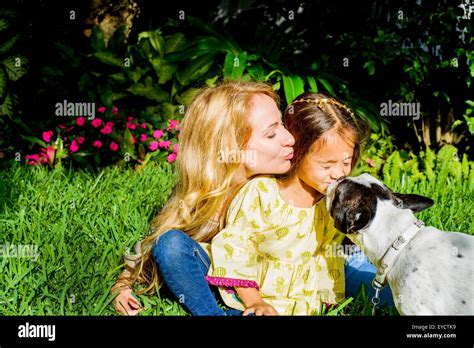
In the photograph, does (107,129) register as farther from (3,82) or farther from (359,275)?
(359,275)

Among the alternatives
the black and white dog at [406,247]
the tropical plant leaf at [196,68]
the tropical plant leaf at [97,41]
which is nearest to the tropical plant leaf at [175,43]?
the tropical plant leaf at [196,68]

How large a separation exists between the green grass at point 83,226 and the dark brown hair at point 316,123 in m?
0.81

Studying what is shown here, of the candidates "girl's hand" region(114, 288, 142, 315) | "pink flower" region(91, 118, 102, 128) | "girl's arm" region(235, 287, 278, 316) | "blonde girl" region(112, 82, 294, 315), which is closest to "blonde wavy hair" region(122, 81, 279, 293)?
"blonde girl" region(112, 82, 294, 315)

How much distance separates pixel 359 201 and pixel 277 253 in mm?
625

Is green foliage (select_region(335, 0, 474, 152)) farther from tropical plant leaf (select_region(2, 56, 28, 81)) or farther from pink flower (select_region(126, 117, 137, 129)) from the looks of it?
tropical plant leaf (select_region(2, 56, 28, 81))

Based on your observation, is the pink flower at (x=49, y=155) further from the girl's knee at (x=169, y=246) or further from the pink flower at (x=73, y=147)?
the girl's knee at (x=169, y=246)

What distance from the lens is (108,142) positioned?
225 inches

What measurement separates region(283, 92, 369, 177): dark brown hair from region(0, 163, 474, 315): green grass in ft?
2.66

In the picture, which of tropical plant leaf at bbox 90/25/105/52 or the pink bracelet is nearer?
the pink bracelet

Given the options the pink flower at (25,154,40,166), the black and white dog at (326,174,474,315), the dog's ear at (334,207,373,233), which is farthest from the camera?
the pink flower at (25,154,40,166)

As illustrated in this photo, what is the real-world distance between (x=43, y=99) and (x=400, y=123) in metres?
3.65

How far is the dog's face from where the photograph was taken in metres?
2.72

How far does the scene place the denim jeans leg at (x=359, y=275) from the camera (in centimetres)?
333

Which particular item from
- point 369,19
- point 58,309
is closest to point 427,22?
point 369,19
